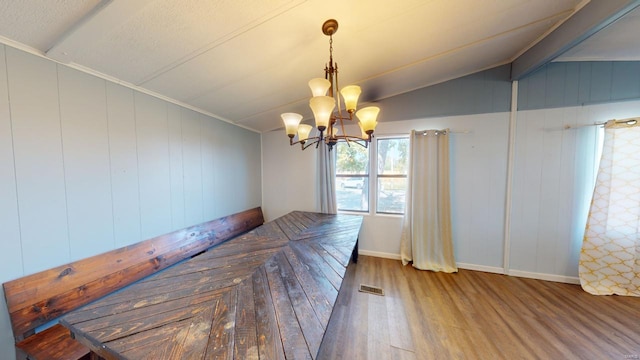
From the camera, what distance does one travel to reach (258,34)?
146 cm

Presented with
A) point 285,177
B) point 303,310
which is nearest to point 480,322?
point 303,310

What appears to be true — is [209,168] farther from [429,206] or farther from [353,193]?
[429,206]

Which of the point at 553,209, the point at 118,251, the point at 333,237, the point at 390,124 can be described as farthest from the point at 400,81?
the point at 118,251

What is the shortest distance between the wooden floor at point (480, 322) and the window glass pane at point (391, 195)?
1043 mm

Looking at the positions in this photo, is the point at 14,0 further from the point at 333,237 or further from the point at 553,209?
the point at 553,209

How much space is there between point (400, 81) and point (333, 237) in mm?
2201

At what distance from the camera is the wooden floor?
1489 mm

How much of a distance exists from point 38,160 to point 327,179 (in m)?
2.75

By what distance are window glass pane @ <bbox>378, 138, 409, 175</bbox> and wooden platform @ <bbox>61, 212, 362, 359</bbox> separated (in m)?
1.89

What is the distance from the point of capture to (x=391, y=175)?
3.05 m

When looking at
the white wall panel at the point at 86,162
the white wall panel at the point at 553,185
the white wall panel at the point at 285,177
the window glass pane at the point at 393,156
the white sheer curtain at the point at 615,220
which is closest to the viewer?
the white wall panel at the point at 86,162

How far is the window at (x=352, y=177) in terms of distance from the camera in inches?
125

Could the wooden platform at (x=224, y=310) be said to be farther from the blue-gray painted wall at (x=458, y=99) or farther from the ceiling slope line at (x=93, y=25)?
the blue-gray painted wall at (x=458, y=99)

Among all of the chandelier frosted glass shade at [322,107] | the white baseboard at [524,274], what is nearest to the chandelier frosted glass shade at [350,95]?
the chandelier frosted glass shade at [322,107]
